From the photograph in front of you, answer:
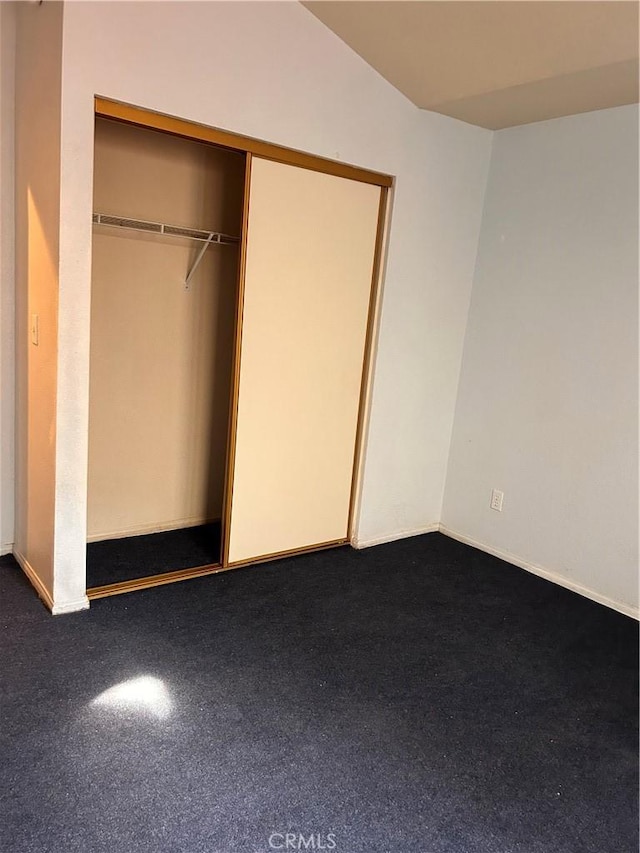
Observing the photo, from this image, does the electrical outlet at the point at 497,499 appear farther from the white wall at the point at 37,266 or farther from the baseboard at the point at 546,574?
the white wall at the point at 37,266

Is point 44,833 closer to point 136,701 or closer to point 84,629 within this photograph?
point 136,701

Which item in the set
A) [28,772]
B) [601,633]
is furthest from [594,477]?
[28,772]

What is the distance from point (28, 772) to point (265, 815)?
26.5 inches

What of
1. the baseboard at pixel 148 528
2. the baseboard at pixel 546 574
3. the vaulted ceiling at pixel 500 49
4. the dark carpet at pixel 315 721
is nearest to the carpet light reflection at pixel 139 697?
the dark carpet at pixel 315 721

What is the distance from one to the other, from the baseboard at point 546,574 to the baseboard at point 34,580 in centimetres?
227

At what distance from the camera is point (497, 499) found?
3521 millimetres

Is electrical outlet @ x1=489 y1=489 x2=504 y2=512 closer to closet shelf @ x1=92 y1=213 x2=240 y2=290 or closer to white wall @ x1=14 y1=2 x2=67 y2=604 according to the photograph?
closet shelf @ x1=92 y1=213 x2=240 y2=290

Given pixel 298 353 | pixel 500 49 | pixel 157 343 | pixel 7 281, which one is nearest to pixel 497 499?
pixel 298 353

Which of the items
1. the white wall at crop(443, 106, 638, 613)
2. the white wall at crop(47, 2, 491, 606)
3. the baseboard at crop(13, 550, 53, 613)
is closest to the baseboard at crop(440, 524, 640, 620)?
the white wall at crop(443, 106, 638, 613)

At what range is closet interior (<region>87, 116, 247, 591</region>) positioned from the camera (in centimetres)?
298

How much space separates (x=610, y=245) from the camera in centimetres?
295

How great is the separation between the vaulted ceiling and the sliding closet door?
57 centimetres

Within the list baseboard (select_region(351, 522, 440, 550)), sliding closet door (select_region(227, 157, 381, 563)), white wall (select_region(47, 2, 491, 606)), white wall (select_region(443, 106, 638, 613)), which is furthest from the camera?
baseboard (select_region(351, 522, 440, 550))

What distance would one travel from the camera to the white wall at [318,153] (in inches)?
87.3
